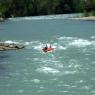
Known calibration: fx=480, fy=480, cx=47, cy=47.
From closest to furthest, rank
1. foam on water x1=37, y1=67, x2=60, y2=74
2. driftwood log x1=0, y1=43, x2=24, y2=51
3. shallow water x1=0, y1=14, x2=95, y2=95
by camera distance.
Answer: shallow water x1=0, y1=14, x2=95, y2=95 → foam on water x1=37, y1=67, x2=60, y2=74 → driftwood log x1=0, y1=43, x2=24, y2=51

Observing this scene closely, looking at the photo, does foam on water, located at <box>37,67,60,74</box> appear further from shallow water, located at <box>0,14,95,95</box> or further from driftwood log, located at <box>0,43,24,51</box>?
driftwood log, located at <box>0,43,24,51</box>

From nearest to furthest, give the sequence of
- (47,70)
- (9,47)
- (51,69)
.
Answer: (47,70), (51,69), (9,47)

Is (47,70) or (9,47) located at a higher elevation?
(47,70)

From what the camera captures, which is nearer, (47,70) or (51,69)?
(47,70)

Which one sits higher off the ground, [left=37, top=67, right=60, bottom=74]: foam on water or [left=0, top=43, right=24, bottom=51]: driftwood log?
[left=37, top=67, right=60, bottom=74]: foam on water

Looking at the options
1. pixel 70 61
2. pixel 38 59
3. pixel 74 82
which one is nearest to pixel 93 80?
pixel 74 82

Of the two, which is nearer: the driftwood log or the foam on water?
the foam on water

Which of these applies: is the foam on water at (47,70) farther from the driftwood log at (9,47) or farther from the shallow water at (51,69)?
the driftwood log at (9,47)

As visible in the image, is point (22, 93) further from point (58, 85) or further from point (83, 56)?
point (83, 56)

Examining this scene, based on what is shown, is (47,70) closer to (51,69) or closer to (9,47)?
(51,69)

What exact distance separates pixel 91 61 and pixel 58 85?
15498mm

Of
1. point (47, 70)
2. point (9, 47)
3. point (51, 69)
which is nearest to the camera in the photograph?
point (47, 70)

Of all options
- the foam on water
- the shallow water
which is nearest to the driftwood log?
the shallow water

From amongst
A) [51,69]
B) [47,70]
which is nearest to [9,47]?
[51,69]
